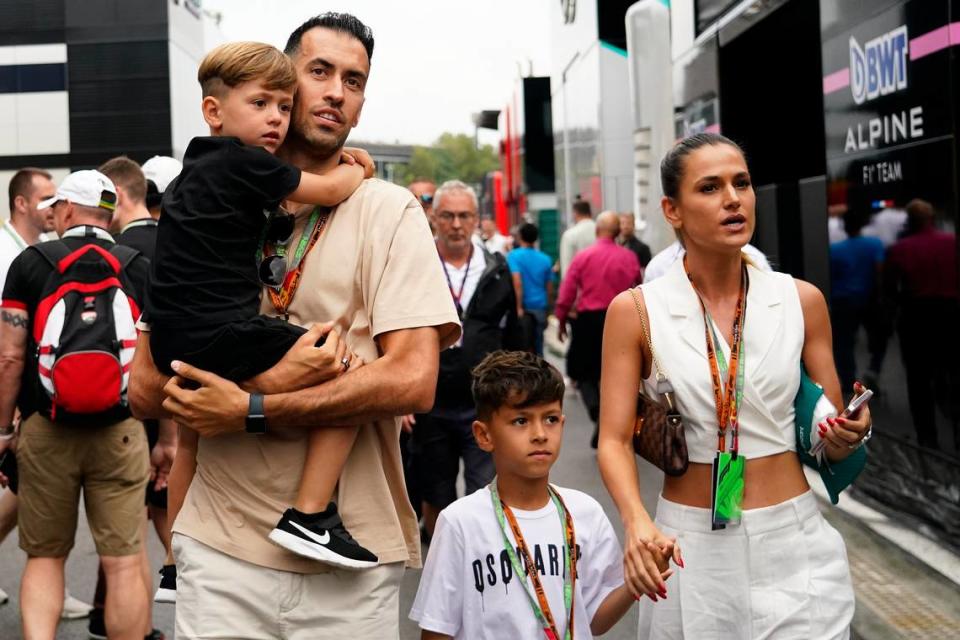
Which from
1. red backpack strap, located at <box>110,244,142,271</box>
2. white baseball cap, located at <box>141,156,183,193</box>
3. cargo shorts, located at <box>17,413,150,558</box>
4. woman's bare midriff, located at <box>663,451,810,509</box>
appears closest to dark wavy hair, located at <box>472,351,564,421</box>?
woman's bare midriff, located at <box>663,451,810,509</box>

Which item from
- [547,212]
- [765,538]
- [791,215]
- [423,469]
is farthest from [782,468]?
[547,212]

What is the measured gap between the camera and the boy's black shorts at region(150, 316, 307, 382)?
3232 mm

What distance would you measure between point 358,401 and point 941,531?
5.40m

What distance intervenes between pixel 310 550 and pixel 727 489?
42.0 inches

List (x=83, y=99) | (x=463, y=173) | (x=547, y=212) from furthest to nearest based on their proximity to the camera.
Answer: (x=463, y=173)
(x=83, y=99)
(x=547, y=212)

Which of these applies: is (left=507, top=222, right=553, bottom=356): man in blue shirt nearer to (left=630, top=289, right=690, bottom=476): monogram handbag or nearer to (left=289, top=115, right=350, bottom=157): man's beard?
(left=630, top=289, right=690, bottom=476): monogram handbag

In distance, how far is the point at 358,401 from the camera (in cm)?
325

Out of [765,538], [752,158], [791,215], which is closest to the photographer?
[765,538]

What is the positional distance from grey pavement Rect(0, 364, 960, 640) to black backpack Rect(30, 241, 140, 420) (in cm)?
151

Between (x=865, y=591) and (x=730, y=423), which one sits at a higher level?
(x=730, y=423)

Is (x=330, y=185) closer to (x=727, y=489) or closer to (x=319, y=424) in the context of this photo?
(x=319, y=424)

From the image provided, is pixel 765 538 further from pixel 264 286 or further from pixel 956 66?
pixel 956 66

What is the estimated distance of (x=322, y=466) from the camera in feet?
10.7

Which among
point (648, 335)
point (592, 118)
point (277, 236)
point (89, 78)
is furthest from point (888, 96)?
point (89, 78)
